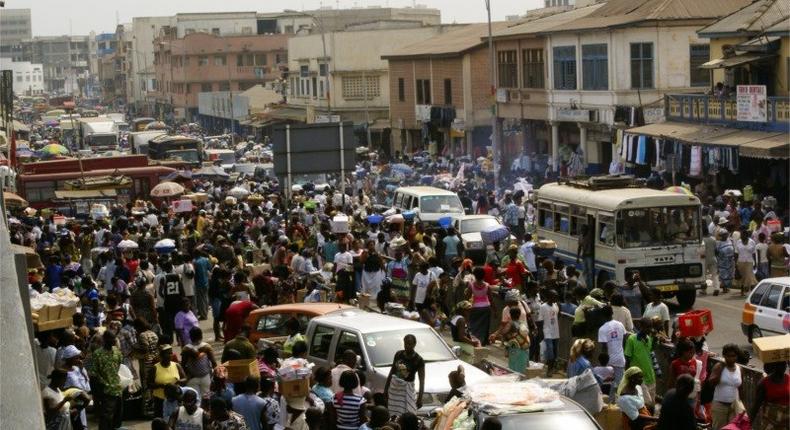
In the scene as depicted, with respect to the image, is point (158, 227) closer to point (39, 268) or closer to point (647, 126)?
point (39, 268)

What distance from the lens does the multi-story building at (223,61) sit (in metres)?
134

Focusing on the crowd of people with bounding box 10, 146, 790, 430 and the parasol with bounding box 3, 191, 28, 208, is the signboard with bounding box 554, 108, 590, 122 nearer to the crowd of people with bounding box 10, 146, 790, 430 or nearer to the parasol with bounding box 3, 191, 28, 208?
the crowd of people with bounding box 10, 146, 790, 430

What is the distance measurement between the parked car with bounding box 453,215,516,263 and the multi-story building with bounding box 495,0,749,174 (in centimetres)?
1654

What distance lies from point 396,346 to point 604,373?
88.3 inches

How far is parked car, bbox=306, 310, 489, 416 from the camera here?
54.3 feet

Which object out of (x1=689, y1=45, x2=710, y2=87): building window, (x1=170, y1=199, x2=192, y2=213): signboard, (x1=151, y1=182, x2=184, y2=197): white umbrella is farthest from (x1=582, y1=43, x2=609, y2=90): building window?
(x1=170, y1=199, x2=192, y2=213): signboard

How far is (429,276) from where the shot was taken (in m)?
23.0

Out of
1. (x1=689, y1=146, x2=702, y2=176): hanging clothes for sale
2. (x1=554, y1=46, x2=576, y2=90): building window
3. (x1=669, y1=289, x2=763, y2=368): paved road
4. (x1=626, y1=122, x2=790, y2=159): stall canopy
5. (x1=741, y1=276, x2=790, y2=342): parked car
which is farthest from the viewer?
(x1=554, y1=46, x2=576, y2=90): building window

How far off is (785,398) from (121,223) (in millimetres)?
22048

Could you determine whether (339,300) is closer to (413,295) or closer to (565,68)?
(413,295)

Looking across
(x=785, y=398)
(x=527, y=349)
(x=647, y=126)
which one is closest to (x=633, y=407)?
(x=785, y=398)

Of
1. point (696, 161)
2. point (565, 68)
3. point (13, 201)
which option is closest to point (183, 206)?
point (13, 201)

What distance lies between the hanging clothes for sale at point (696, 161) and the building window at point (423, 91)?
3451 centimetres

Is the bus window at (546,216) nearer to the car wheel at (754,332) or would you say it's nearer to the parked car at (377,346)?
the car wheel at (754,332)
